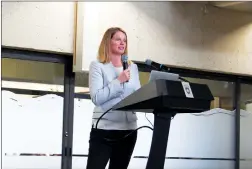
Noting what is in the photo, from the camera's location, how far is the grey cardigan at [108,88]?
202cm

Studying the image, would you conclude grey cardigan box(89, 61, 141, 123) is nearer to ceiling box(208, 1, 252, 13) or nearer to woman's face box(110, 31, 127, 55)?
woman's face box(110, 31, 127, 55)

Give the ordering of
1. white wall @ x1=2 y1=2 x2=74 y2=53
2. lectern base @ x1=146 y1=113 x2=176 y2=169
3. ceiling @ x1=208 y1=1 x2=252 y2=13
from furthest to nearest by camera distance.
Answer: ceiling @ x1=208 y1=1 x2=252 y2=13 → white wall @ x1=2 y1=2 x2=74 y2=53 → lectern base @ x1=146 y1=113 x2=176 y2=169

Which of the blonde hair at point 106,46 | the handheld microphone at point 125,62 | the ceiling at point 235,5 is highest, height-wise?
the ceiling at point 235,5

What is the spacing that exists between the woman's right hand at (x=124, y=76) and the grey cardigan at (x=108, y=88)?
2 cm

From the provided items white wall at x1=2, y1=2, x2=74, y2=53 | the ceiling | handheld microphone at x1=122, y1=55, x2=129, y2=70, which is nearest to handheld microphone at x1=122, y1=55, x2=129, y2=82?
handheld microphone at x1=122, y1=55, x2=129, y2=70

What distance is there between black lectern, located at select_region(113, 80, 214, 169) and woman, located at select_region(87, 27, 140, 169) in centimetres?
25

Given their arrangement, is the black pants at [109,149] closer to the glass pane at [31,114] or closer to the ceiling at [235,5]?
the glass pane at [31,114]

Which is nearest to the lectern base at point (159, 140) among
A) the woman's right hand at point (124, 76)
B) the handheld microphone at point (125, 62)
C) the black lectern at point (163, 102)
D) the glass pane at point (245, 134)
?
the black lectern at point (163, 102)

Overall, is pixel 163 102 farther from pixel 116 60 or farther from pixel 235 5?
pixel 235 5

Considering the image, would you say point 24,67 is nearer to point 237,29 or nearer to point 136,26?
A: point 136,26

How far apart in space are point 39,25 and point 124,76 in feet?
6.94

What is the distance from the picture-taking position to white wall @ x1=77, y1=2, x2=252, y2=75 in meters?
4.09

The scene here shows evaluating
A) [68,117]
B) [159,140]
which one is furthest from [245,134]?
[159,140]

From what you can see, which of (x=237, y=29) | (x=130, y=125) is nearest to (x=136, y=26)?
(x=237, y=29)
